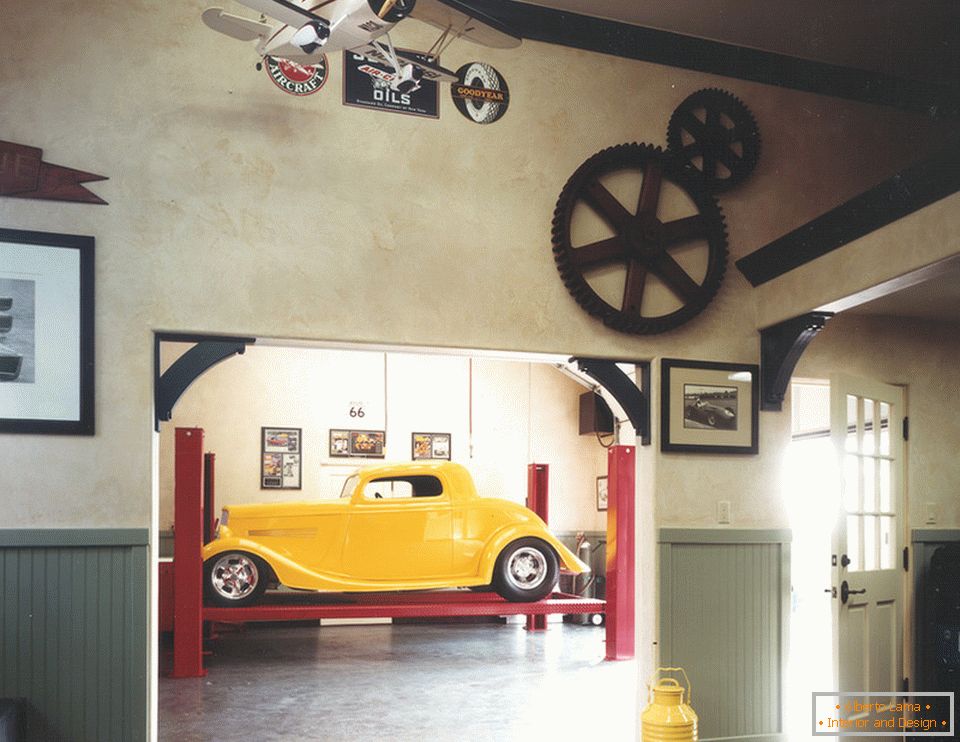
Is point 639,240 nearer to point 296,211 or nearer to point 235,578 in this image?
point 296,211

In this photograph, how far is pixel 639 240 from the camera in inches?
204

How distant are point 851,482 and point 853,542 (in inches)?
14.3

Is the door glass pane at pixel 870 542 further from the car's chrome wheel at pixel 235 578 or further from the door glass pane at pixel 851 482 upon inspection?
the car's chrome wheel at pixel 235 578

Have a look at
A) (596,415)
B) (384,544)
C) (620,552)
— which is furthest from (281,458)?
(620,552)

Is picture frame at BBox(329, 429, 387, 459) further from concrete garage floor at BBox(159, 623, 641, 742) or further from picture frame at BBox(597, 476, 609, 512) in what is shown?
picture frame at BBox(597, 476, 609, 512)

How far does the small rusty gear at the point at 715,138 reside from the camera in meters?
5.36

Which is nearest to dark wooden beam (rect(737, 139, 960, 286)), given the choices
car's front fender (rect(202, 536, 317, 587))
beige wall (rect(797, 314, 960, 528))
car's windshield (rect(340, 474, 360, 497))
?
beige wall (rect(797, 314, 960, 528))

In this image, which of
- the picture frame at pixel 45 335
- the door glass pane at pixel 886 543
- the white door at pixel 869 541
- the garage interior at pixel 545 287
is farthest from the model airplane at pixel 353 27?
the door glass pane at pixel 886 543

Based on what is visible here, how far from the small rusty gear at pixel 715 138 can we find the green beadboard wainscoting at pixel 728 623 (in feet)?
7.12

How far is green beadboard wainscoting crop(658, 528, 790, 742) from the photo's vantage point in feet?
16.5

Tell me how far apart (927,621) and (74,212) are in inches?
218

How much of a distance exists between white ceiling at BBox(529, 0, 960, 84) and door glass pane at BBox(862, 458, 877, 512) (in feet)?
8.65

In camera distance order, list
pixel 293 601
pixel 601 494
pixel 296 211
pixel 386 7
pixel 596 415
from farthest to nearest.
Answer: pixel 601 494 < pixel 596 415 < pixel 293 601 < pixel 296 211 < pixel 386 7

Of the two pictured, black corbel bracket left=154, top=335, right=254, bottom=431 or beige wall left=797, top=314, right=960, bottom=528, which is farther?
beige wall left=797, top=314, right=960, bottom=528
